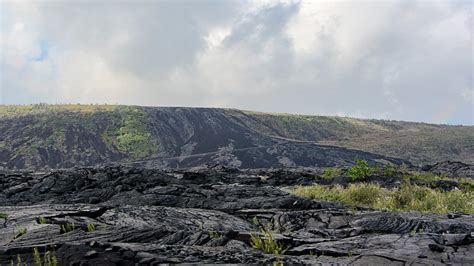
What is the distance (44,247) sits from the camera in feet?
25.2

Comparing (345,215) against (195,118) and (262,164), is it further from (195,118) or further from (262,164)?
(195,118)

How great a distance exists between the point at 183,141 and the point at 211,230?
186 feet

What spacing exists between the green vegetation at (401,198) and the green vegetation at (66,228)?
1015 centimetres

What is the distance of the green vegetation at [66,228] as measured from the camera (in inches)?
355

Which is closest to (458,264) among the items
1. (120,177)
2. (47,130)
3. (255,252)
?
(255,252)

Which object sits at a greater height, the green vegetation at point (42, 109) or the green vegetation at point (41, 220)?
the green vegetation at point (42, 109)

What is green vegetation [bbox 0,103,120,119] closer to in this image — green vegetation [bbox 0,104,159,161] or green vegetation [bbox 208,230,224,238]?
green vegetation [bbox 0,104,159,161]

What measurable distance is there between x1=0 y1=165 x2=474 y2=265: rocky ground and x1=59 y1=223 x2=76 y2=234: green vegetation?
47mm

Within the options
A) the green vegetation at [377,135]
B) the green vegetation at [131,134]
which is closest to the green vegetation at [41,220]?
the green vegetation at [131,134]

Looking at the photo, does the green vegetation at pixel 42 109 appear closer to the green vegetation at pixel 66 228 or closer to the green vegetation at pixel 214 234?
the green vegetation at pixel 66 228

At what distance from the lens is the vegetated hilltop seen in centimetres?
5350

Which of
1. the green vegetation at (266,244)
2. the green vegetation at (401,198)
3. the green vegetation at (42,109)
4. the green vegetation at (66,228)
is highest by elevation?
the green vegetation at (42,109)

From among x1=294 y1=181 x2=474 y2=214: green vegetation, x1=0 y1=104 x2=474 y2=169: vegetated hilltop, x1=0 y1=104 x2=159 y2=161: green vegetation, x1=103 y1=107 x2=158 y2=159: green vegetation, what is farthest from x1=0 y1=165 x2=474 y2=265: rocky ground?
x1=103 y1=107 x2=158 y2=159: green vegetation

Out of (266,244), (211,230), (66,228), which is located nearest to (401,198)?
(211,230)
